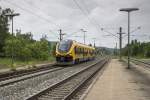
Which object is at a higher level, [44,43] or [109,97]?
[44,43]

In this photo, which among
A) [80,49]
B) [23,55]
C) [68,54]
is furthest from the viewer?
[23,55]

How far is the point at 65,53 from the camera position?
141ft

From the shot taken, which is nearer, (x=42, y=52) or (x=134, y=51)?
(x=42, y=52)

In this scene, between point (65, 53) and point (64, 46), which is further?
point (64, 46)

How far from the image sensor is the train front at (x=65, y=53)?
4287 cm

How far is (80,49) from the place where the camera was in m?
49.3

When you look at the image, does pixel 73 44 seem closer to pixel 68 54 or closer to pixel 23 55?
pixel 68 54

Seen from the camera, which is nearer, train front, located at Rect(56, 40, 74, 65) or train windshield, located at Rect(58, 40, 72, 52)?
train front, located at Rect(56, 40, 74, 65)

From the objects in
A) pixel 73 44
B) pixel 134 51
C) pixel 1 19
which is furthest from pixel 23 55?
pixel 134 51

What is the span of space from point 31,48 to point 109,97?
5746cm

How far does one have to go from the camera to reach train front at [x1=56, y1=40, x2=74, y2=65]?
1688 inches

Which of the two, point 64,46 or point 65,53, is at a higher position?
point 64,46

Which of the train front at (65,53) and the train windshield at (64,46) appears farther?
the train windshield at (64,46)

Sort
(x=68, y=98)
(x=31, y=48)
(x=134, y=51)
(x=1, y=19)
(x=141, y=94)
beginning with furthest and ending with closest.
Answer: (x=134, y=51), (x=1, y=19), (x=31, y=48), (x=141, y=94), (x=68, y=98)
